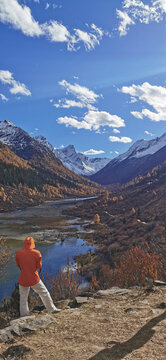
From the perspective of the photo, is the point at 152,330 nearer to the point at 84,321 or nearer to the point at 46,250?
the point at 84,321

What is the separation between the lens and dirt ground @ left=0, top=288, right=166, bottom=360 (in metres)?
6.01

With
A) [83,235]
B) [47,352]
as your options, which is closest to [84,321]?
[47,352]

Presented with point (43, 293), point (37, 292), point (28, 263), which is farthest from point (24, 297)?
point (28, 263)

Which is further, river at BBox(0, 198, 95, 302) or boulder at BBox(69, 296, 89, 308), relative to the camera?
river at BBox(0, 198, 95, 302)

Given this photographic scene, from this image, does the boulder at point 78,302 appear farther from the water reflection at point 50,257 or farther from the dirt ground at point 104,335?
the water reflection at point 50,257

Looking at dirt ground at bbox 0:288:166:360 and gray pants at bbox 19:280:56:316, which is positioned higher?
gray pants at bbox 19:280:56:316

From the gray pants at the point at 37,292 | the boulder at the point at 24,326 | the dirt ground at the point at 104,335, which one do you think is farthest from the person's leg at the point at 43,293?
the boulder at the point at 24,326

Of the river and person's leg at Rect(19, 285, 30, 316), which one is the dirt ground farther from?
Result: the river

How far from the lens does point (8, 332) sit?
7.02 metres

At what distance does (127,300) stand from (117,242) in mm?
36114

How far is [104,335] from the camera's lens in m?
7.16

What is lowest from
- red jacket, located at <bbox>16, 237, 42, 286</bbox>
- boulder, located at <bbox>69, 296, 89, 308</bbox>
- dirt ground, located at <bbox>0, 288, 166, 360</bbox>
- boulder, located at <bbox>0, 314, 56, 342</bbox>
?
boulder, located at <bbox>69, 296, 89, 308</bbox>

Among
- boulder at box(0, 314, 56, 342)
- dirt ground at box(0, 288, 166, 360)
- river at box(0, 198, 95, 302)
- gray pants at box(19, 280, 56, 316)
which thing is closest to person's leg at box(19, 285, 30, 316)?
gray pants at box(19, 280, 56, 316)

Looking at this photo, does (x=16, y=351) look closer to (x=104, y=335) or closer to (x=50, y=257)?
(x=104, y=335)
